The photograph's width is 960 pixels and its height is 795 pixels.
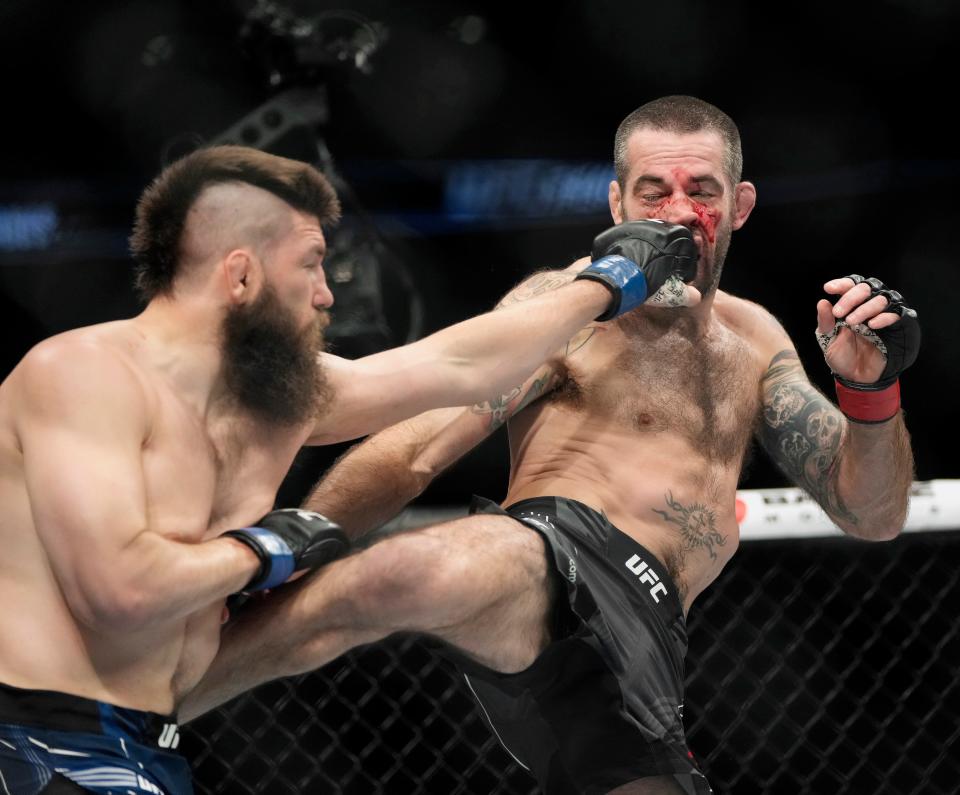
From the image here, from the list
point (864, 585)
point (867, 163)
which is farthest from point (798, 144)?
point (864, 585)

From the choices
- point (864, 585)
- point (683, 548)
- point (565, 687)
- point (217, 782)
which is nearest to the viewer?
point (565, 687)

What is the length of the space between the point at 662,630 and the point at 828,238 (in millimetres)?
1515

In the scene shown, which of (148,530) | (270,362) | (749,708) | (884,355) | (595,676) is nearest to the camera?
(148,530)

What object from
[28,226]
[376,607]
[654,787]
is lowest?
[654,787]

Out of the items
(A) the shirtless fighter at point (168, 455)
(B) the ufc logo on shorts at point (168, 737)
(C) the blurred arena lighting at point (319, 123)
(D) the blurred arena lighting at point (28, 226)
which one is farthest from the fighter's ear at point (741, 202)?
(D) the blurred arena lighting at point (28, 226)

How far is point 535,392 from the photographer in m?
2.34

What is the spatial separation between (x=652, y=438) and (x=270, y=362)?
32.2 inches

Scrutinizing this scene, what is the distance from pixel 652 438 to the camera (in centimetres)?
231

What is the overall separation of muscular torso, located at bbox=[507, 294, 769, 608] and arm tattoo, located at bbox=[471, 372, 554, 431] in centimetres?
4

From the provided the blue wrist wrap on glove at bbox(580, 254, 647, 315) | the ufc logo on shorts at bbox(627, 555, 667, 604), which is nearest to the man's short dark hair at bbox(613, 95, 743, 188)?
the blue wrist wrap on glove at bbox(580, 254, 647, 315)

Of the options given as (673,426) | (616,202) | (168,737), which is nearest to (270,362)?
(168,737)

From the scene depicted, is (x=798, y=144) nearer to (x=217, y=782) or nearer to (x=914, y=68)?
(x=914, y=68)

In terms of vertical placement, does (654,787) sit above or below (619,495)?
below

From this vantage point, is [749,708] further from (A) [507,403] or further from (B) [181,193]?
(B) [181,193]
